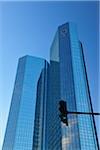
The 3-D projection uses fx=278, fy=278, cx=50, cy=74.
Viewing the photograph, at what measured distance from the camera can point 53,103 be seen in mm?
124312

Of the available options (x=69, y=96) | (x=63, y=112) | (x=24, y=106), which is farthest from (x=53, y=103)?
(x=63, y=112)

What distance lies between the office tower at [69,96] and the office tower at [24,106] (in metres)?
11.6

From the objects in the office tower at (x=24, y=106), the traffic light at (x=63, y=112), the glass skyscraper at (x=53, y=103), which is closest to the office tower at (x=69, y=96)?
the glass skyscraper at (x=53, y=103)

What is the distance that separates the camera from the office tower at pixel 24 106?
126 meters

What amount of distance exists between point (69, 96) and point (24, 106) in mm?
46010

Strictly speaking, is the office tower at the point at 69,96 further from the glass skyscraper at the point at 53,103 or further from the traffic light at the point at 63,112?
the traffic light at the point at 63,112

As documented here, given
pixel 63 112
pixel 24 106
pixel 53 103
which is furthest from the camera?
pixel 24 106

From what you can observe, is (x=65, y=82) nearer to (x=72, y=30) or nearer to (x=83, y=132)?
(x=83, y=132)

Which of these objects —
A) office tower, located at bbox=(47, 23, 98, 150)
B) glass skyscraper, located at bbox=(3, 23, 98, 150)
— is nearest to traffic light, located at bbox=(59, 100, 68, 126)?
office tower, located at bbox=(47, 23, 98, 150)

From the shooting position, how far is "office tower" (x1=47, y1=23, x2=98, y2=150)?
89.4 meters

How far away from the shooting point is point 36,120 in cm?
13800

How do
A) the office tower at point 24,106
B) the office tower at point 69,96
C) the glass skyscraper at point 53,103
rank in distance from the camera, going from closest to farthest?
the office tower at point 69,96 → the glass skyscraper at point 53,103 → the office tower at point 24,106

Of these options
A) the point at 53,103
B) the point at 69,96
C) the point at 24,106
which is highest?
the point at 24,106

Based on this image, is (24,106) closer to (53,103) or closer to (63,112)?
(53,103)
